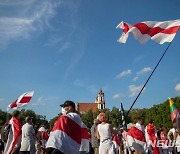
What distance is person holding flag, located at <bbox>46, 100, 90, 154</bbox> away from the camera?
5.10m

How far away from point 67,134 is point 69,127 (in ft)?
0.42

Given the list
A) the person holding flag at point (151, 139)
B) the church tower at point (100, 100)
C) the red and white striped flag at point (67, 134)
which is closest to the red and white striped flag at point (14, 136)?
the red and white striped flag at point (67, 134)

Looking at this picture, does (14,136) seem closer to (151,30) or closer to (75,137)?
(75,137)

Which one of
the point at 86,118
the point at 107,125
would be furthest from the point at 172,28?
the point at 86,118

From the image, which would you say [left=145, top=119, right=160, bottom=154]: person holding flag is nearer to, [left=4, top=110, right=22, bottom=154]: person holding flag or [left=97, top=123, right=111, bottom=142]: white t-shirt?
[left=97, top=123, right=111, bottom=142]: white t-shirt

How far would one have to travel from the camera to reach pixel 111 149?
9.29 m

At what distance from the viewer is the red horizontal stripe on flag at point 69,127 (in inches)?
207

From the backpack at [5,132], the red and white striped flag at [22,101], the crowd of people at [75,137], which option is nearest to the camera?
the crowd of people at [75,137]

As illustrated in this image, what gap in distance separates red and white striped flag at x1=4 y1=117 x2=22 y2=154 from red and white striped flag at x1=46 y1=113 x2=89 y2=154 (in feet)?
15.4

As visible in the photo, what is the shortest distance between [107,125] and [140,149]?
1894 mm

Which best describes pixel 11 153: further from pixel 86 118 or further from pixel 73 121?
pixel 86 118

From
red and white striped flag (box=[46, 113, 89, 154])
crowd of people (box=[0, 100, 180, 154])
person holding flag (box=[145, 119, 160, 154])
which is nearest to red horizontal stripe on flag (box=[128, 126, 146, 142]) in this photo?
crowd of people (box=[0, 100, 180, 154])

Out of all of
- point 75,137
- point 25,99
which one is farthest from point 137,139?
point 25,99

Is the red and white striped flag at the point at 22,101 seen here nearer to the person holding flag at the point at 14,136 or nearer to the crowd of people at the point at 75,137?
the crowd of people at the point at 75,137
